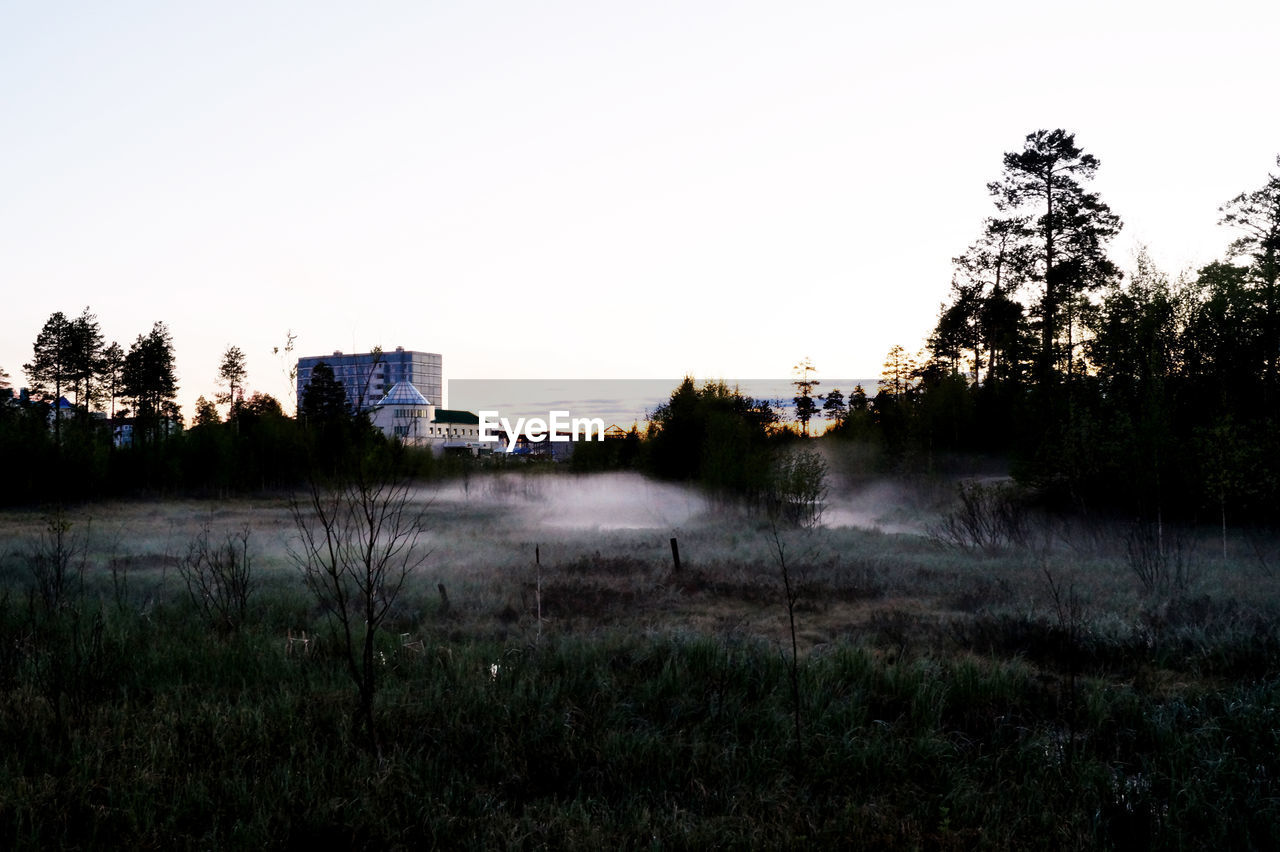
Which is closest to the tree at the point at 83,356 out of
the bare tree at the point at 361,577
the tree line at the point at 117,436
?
the tree line at the point at 117,436

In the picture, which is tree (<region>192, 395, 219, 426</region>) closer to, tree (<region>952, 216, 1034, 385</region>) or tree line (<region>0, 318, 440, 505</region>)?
tree line (<region>0, 318, 440, 505</region>)

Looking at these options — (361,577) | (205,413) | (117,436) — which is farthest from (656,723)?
(205,413)

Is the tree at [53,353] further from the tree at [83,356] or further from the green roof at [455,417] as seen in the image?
the green roof at [455,417]

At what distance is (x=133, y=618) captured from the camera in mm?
10750

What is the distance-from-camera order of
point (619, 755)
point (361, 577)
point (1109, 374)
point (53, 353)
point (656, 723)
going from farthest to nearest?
1. point (53, 353)
2. point (1109, 374)
3. point (361, 577)
4. point (656, 723)
5. point (619, 755)

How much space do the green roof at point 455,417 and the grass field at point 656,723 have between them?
142 metres

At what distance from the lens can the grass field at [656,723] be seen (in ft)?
16.4

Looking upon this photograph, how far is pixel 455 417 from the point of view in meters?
157

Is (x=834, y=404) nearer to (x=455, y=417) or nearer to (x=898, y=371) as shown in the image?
(x=898, y=371)

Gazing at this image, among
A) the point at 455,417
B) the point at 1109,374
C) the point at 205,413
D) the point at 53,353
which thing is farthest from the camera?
the point at 455,417

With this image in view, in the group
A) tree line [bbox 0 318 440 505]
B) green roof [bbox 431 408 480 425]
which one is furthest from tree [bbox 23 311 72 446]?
green roof [bbox 431 408 480 425]

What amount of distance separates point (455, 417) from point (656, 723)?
154907 mm

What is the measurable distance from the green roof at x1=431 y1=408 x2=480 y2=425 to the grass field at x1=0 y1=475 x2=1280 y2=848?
142 m

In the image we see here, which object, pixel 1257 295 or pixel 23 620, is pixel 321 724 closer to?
pixel 23 620
